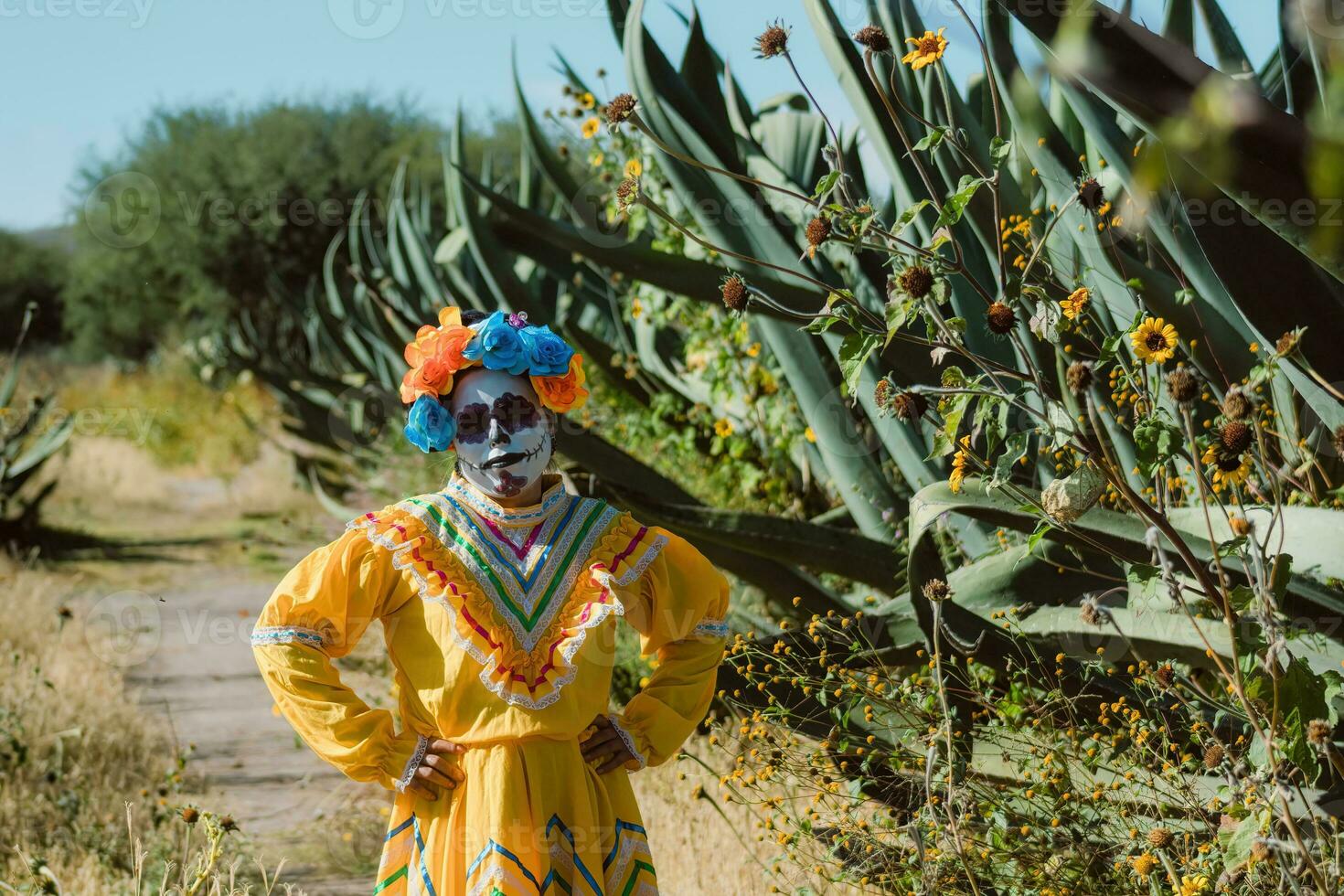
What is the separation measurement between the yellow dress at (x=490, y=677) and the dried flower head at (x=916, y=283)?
67cm

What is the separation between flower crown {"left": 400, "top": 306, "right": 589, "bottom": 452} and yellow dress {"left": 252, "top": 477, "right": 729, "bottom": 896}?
136mm

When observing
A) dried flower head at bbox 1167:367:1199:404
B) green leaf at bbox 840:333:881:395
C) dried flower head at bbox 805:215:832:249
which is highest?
dried flower head at bbox 805:215:832:249

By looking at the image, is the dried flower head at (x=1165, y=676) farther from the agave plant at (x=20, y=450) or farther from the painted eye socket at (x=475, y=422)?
the agave plant at (x=20, y=450)

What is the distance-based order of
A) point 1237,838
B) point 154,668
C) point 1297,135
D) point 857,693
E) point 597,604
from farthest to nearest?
point 154,668 → point 857,693 → point 597,604 → point 1237,838 → point 1297,135

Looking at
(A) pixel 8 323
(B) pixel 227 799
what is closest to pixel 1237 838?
(B) pixel 227 799

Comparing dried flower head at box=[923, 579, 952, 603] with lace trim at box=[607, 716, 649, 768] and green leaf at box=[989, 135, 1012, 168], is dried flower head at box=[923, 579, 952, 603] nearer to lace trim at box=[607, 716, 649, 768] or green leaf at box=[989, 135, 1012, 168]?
lace trim at box=[607, 716, 649, 768]

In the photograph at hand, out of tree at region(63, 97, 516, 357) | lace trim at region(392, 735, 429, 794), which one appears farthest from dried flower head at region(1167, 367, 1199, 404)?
tree at region(63, 97, 516, 357)

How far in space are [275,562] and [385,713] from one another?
28.0 ft

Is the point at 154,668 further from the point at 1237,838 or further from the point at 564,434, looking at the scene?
the point at 1237,838

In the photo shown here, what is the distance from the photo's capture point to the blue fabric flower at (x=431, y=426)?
2.41 metres

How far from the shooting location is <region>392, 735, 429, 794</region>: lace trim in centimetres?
224

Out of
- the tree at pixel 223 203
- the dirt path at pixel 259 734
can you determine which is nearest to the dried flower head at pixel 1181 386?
the dirt path at pixel 259 734

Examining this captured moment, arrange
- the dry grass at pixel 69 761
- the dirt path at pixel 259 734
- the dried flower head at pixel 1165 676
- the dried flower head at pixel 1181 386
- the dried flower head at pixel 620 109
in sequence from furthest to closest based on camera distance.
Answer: the dry grass at pixel 69 761
the dirt path at pixel 259 734
the dried flower head at pixel 620 109
the dried flower head at pixel 1165 676
the dried flower head at pixel 1181 386

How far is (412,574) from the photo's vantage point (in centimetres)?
233
